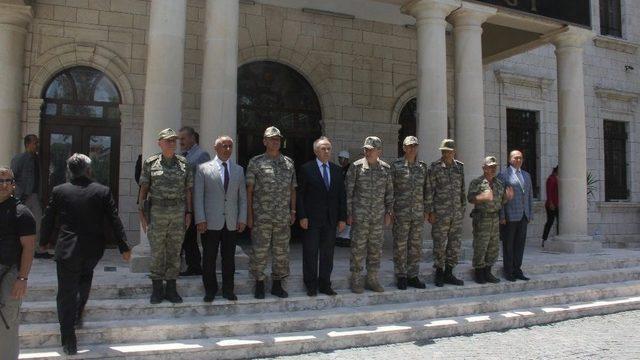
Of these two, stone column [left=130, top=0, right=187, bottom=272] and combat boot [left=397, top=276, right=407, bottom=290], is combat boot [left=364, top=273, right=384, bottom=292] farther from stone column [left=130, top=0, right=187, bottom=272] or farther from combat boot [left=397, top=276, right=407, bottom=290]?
stone column [left=130, top=0, right=187, bottom=272]

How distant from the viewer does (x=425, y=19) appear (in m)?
8.66

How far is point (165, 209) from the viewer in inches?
210

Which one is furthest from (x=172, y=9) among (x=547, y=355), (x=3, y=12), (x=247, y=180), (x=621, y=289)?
(x=621, y=289)

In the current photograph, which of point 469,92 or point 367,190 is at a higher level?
point 469,92

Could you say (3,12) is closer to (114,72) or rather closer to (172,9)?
(114,72)

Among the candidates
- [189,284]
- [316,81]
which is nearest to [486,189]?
[189,284]

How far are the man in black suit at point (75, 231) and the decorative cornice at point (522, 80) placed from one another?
10.9m

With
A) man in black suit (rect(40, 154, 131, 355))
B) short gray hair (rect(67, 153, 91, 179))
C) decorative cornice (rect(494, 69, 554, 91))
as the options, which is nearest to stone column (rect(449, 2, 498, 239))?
decorative cornice (rect(494, 69, 554, 91))

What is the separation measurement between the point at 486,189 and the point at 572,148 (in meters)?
4.57

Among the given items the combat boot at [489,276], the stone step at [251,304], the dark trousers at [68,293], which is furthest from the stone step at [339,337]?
the combat boot at [489,276]

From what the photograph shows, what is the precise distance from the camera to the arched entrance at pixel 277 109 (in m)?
10.7

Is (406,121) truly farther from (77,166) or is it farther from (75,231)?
(75,231)

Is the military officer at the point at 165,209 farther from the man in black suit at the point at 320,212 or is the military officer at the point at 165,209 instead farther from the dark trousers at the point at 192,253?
the man in black suit at the point at 320,212

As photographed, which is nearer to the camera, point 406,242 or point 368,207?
point 368,207
